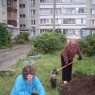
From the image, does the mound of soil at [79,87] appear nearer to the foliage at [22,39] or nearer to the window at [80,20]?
the foliage at [22,39]

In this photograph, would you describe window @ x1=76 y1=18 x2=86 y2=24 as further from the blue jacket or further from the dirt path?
the blue jacket

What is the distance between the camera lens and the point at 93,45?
1605cm

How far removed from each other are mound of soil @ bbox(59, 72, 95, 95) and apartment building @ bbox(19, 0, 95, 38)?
53.1 metres

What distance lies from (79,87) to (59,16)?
56.1 meters

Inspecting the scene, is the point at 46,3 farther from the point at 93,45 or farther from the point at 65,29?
the point at 93,45

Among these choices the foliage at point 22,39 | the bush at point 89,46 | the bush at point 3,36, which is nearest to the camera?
the bush at point 89,46

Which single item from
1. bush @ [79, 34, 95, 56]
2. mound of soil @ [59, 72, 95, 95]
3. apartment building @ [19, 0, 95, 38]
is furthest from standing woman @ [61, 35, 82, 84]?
apartment building @ [19, 0, 95, 38]

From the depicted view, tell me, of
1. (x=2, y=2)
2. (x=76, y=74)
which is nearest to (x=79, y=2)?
(x=2, y=2)

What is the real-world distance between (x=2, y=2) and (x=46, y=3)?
18.5 metres

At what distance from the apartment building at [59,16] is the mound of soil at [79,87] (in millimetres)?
53141

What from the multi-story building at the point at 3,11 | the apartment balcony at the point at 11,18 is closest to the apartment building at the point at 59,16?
the apartment balcony at the point at 11,18

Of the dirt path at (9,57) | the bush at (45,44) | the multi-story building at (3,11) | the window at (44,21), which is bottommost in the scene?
the dirt path at (9,57)

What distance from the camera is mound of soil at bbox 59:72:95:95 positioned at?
8531mm

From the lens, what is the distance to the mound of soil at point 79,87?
28.0 feet
